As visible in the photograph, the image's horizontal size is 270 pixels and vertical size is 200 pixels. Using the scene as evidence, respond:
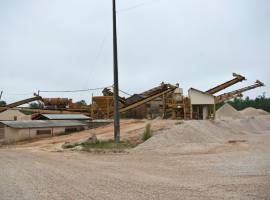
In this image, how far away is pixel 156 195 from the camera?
7.48 meters

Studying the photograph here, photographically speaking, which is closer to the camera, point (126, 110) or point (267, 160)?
point (267, 160)

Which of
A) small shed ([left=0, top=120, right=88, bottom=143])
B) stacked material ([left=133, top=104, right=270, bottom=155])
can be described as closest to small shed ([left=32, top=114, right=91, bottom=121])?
small shed ([left=0, top=120, right=88, bottom=143])

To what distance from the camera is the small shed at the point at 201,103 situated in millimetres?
35188

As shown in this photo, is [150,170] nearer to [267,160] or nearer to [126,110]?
[267,160]

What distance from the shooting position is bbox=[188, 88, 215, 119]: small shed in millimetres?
35188

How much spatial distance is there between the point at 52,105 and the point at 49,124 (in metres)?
7.04

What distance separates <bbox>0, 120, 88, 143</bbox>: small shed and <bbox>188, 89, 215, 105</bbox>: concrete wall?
1112 centimetres

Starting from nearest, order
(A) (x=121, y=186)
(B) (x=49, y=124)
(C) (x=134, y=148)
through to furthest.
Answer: (A) (x=121, y=186) → (C) (x=134, y=148) → (B) (x=49, y=124)

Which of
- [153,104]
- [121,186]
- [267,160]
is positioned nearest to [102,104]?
[153,104]

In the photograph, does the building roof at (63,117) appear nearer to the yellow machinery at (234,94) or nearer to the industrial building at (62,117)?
the industrial building at (62,117)

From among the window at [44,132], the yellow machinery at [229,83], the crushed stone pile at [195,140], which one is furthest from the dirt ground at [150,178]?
the yellow machinery at [229,83]

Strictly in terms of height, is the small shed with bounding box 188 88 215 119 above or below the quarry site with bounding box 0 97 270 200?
above

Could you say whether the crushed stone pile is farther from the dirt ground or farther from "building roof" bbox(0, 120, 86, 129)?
"building roof" bbox(0, 120, 86, 129)

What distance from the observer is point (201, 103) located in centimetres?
3553
